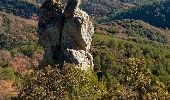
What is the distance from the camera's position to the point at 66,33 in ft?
206

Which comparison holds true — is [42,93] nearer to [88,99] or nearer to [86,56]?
[88,99]

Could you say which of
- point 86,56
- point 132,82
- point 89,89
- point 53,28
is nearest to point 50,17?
point 53,28

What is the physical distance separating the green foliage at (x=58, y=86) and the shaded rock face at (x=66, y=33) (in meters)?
12.4

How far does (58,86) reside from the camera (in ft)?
153

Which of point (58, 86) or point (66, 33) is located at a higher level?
point (66, 33)

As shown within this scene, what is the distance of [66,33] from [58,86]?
16.9 meters

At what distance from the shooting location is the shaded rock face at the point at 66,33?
6178 centimetres

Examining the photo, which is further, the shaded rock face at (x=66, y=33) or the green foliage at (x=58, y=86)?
the shaded rock face at (x=66, y=33)

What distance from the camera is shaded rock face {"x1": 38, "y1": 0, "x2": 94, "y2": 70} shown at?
61781mm

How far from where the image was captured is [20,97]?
157ft

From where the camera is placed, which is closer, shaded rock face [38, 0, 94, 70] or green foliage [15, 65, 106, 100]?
green foliage [15, 65, 106, 100]

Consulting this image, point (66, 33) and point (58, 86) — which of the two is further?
point (66, 33)

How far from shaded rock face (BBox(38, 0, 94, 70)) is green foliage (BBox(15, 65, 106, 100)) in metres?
12.4

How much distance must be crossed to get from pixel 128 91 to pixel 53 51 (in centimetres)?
2122
